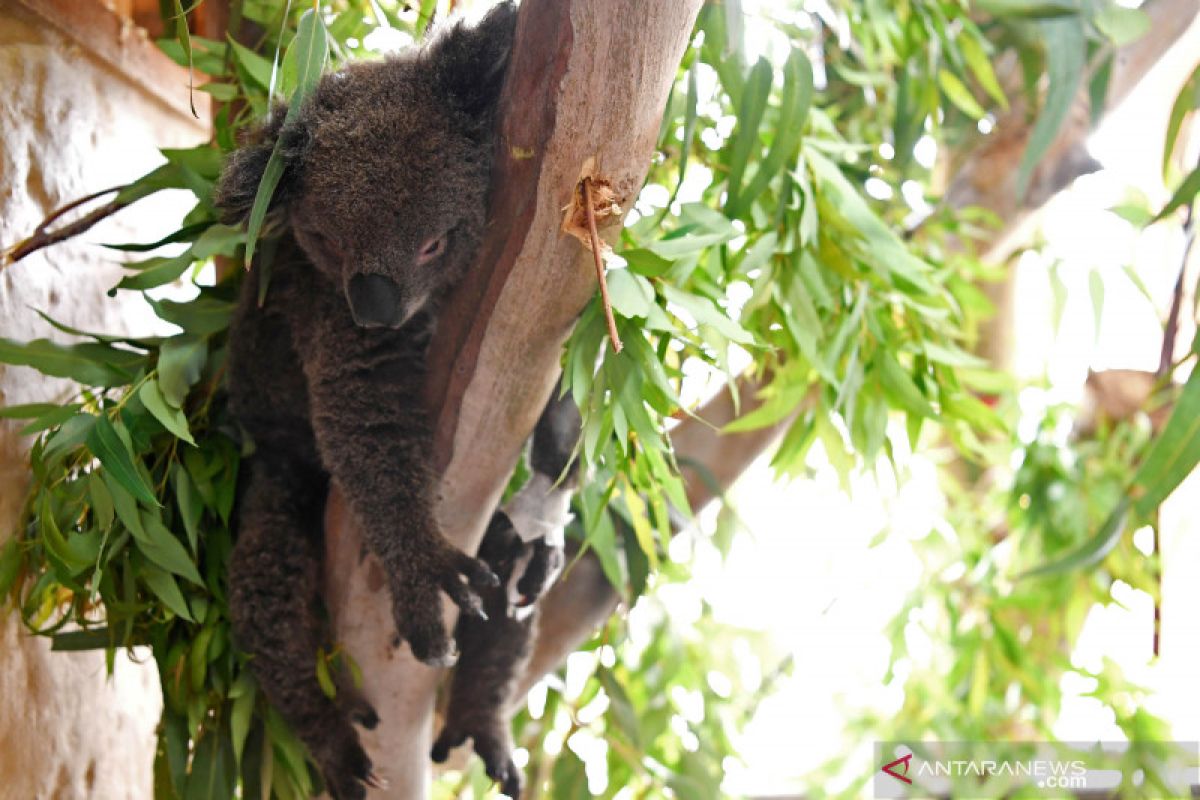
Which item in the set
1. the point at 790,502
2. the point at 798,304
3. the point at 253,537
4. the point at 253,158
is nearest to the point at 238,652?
the point at 253,537

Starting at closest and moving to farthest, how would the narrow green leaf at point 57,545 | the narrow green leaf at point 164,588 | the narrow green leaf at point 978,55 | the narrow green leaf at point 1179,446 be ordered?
1. the narrow green leaf at point 1179,446
2. the narrow green leaf at point 57,545
3. the narrow green leaf at point 164,588
4. the narrow green leaf at point 978,55

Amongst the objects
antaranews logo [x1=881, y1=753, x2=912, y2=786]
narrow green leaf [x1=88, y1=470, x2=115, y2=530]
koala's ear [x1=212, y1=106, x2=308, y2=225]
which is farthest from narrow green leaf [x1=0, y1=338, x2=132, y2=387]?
antaranews logo [x1=881, y1=753, x2=912, y2=786]

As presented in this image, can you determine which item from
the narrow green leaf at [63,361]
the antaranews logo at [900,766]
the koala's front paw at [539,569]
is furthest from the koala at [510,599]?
the antaranews logo at [900,766]

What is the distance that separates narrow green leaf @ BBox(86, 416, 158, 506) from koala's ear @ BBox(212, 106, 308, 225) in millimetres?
291

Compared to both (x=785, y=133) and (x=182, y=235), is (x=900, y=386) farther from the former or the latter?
(x=182, y=235)

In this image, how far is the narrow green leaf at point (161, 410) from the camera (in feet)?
4.40

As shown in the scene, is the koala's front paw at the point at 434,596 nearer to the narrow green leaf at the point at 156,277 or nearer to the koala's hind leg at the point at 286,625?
the koala's hind leg at the point at 286,625

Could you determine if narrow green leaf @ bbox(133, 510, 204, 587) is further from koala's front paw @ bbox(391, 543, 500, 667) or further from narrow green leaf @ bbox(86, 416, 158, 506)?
koala's front paw @ bbox(391, 543, 500, 667)

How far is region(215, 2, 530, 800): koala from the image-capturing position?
51.7 inches

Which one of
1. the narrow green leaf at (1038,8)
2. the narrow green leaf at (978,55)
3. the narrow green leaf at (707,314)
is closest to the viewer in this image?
the narrow green leaf at (707,314)

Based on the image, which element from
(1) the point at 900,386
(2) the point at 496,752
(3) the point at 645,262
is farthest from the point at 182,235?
(1) the point at 900,386

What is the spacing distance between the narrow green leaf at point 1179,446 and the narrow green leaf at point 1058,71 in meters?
0.67

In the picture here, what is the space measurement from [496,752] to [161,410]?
30.7 inches

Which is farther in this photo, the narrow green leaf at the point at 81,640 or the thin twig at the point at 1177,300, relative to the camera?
the thin twig at the point at 1177,300
